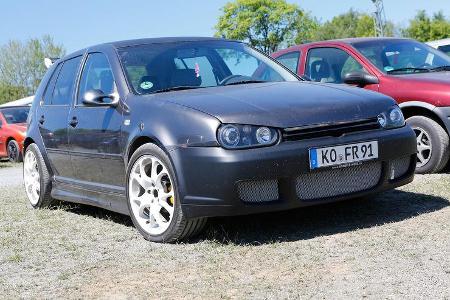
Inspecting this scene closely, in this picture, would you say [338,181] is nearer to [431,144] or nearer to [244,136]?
[244,136]

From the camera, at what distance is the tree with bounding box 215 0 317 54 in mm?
68188

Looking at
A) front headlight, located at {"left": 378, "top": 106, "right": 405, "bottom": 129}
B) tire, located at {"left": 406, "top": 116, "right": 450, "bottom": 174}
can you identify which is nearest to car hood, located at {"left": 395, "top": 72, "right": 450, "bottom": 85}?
tire, located at {"left": 406, "top": 116, "right": 450, "bottom": 174}

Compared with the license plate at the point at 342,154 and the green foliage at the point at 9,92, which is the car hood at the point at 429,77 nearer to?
the license plate at the point at 342,154

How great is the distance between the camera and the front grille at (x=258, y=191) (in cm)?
451

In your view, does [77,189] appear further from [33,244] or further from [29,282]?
[29,282]

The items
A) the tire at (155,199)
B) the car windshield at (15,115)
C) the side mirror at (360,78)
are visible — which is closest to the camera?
the tire at (155,199)

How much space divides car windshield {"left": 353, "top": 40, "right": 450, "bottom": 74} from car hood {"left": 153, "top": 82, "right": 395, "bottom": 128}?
8.50 ft

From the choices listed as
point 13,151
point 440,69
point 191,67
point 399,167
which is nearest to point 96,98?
point 191,67

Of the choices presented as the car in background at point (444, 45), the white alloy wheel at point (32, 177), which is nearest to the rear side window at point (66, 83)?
the white alloy wheel at point (32, 177)

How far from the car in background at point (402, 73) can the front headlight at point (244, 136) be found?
3.11 m

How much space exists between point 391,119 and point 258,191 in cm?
120

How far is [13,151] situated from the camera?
17.9m

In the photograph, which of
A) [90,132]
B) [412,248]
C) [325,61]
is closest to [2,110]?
[325,61]

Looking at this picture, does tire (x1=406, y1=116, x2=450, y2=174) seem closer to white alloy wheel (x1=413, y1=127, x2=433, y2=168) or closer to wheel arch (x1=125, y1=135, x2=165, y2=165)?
white alloy wheel (x1=413, y1=127, x2=433, y2=168)
